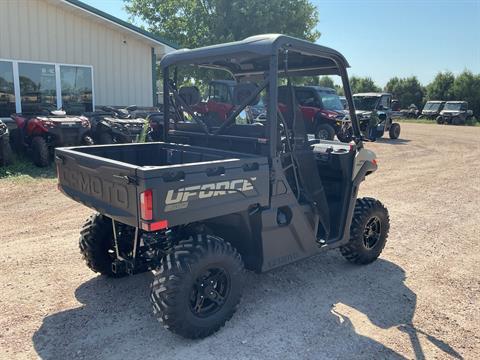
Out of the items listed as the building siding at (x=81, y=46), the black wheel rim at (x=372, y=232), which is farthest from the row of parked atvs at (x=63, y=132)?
the black wheel rim at (x=372, y=232)

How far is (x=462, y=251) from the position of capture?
18.0ft

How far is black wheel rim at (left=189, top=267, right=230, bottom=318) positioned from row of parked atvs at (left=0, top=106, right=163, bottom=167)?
7589 millimetres

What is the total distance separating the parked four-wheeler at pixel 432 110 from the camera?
3588 centimetres

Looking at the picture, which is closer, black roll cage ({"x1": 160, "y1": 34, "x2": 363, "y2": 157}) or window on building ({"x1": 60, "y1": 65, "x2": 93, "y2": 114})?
black roll cage ({"x1": 160, "y1": 34, "x2": 363, "y2": 157})

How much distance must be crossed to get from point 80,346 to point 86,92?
36.0 ft

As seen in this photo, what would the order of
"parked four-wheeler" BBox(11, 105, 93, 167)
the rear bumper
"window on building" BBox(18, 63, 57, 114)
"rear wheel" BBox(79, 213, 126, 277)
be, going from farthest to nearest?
"window on building" BBox(18, 63, 57, 114)
the rear bumper
"parked four-wheeler" BBox(11, 105, 93, 167)
"rear wheel" BBox(79, 213, 126, 277)

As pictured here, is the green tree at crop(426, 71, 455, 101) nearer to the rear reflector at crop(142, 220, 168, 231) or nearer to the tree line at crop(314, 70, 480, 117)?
the tree line at crop(314, 70, 480, 117)

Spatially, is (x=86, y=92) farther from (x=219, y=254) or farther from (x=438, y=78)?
(x=438, y=78)

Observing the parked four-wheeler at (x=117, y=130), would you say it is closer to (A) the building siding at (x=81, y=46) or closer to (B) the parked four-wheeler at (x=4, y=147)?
(B) the parked four-wheeler at (x=4, y=147)

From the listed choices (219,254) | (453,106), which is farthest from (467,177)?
(453,106)

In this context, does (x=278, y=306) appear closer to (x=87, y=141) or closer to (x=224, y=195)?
(x=224, y=195)

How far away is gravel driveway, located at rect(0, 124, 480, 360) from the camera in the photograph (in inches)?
127

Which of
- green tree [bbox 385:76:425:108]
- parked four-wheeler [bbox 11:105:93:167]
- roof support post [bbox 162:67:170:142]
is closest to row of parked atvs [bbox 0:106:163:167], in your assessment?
parked four-wheeler [bbox 11:105:93:167]

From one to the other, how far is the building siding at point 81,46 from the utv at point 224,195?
883 cm
